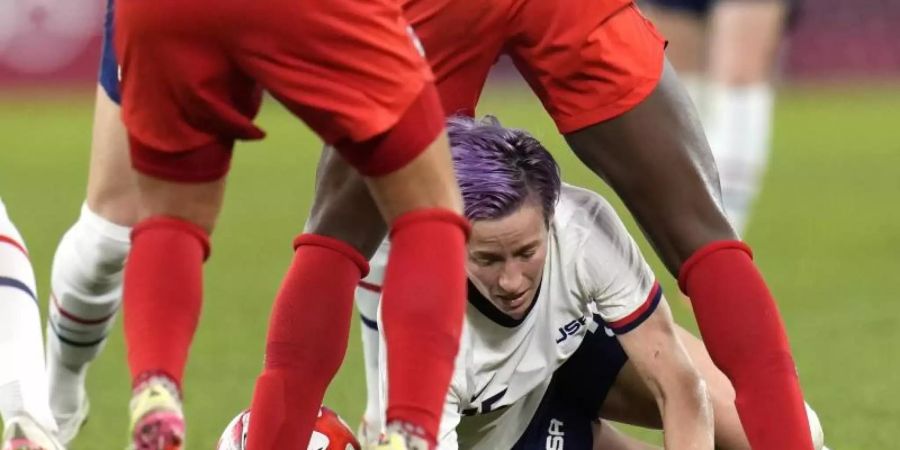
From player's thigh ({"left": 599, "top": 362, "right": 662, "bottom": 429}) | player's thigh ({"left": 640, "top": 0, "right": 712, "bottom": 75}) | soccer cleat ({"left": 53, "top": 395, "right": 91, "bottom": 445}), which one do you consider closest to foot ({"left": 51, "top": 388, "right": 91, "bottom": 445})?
soccer cleat ({"left": 53, "top": 395, "right": 91, "bottom": 445})

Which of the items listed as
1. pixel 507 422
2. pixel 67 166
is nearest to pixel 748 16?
pixel 507 422

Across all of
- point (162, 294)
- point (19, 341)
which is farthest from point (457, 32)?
point (19, 341)

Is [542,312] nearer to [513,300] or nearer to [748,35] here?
[513,300]

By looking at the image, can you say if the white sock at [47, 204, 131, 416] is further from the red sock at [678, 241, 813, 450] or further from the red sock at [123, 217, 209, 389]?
the red sock at [678, 241, 813, 450]

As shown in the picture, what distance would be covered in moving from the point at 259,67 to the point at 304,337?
0.67 metres

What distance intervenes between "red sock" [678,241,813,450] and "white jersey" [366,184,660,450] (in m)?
0.15

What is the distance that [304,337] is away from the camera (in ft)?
9.55

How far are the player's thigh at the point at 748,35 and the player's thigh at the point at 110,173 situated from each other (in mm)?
3339

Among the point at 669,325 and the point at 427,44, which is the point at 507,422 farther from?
the point at 427,44

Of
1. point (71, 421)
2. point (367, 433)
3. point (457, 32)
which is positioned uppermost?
point (457, 32)

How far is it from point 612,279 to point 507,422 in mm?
Answer: 432

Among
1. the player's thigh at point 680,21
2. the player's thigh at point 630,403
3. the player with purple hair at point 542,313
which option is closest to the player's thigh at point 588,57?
the player with purple hair at point 542,313

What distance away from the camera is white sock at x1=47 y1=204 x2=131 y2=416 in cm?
335

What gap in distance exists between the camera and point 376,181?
2.45m
